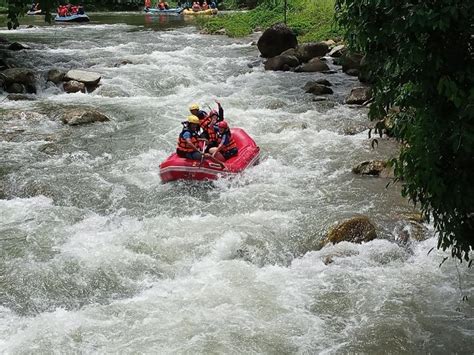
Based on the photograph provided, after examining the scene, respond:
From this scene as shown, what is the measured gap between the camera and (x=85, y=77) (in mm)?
13422

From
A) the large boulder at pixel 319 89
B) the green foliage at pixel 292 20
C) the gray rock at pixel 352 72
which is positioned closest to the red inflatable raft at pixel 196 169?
the large boulder at pixel 319 89

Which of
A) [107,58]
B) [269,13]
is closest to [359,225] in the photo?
[107,58]

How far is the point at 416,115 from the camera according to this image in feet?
10.6

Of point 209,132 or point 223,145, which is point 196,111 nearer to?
point 209,132

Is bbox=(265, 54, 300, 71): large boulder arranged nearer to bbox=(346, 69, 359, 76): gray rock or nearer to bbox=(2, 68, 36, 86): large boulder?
bbox=(346, 69, 359, 76): gray rock

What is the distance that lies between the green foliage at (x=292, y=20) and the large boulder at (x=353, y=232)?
14.3 meters

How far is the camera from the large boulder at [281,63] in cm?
1584

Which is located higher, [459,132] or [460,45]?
[460,45]

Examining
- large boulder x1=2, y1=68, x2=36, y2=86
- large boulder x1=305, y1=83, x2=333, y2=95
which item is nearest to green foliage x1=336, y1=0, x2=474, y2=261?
large boulder x1=305, y1=83, x2=333, y2=95

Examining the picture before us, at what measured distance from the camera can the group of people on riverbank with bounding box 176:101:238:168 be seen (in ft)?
26.7

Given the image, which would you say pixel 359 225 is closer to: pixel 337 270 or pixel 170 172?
pixel 337 270

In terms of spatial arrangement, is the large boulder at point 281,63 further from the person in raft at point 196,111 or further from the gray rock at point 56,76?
the person in raft at point 196,111

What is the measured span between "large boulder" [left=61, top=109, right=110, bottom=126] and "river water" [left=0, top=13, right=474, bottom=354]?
0.23m

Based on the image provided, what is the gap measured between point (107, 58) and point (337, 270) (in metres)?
12.7
